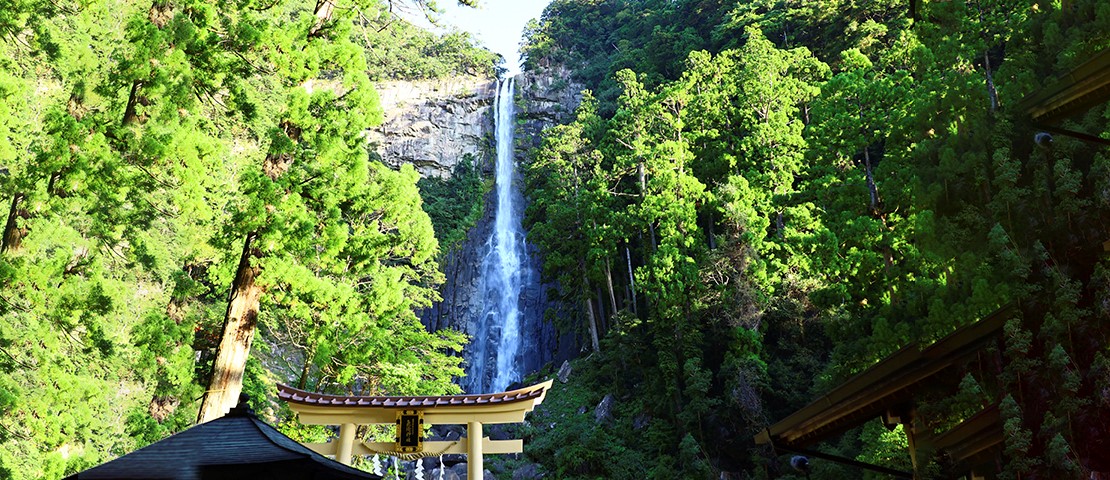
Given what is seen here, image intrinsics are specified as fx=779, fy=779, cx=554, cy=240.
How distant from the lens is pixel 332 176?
7.39 metres

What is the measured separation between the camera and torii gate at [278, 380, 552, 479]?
925 cm

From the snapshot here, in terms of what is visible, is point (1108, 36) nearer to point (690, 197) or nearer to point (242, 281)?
point (242, 281)

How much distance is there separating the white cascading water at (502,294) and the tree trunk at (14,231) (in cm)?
1813

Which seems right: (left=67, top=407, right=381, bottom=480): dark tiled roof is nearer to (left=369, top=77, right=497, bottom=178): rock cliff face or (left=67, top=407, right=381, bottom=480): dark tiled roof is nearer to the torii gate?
the torii gate

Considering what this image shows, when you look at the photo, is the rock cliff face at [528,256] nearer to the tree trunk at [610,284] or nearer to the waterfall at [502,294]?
the waterfall at [502,294]

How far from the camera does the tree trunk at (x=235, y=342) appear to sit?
255 inches

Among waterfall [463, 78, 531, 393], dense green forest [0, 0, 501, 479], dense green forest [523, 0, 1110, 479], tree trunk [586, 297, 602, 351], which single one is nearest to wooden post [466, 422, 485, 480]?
dense green forest [0, 0, 501, 479]

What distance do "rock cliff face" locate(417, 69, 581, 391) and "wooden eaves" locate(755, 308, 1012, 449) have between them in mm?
18870

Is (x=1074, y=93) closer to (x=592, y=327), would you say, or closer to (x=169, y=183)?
(x=169, y=183)

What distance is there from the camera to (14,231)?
7738mm

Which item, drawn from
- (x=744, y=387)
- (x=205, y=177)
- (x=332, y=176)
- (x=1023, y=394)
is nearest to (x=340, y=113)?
(x=332, y=176)

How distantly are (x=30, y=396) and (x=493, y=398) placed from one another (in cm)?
485

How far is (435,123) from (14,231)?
1029 inches

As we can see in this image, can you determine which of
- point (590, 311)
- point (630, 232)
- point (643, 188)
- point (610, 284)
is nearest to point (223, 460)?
point (643, 188)
